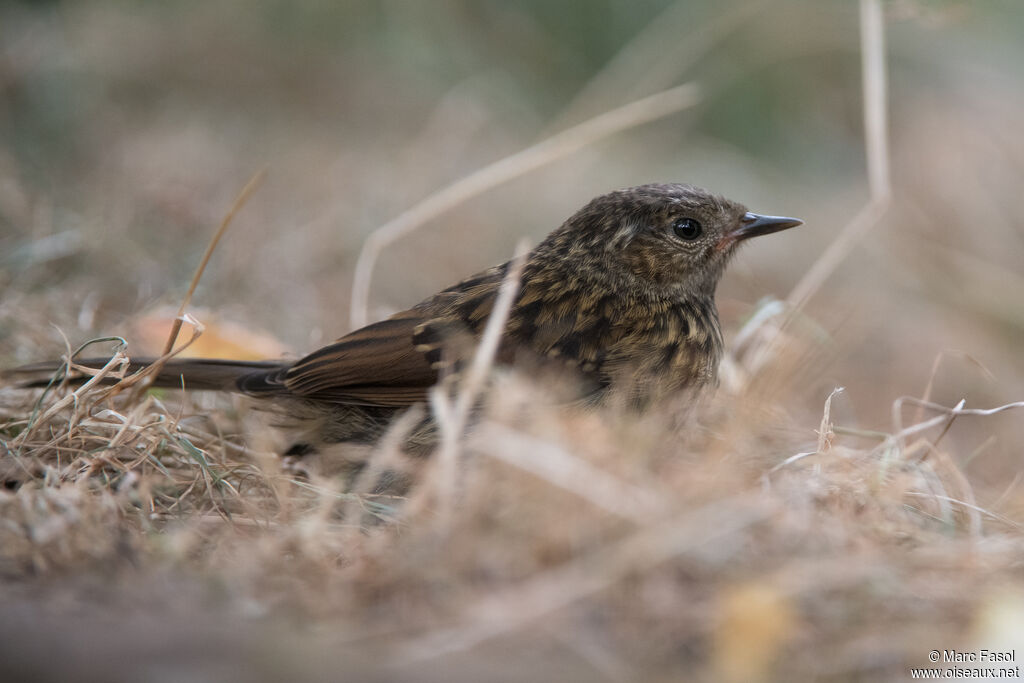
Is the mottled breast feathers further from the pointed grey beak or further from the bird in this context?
the pointed grey beak

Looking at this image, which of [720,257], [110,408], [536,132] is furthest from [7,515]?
[536,132]

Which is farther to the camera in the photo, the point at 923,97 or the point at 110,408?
the point at 923,97

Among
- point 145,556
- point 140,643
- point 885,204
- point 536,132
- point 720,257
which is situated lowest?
point 140,643

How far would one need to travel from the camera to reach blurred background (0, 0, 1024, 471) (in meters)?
5.24

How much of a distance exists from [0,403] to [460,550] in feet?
7.13

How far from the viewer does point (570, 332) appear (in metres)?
3.45

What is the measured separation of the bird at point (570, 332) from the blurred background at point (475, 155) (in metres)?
0.47

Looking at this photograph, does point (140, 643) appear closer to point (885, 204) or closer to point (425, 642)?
point (425, 642)

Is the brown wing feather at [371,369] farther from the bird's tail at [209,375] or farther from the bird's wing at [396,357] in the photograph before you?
the bird's tail at [209,375]

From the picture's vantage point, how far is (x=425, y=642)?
72.6 inches

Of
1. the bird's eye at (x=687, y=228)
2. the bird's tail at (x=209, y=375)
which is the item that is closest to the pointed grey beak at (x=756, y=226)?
the bird's eye at (x=687, y=228)

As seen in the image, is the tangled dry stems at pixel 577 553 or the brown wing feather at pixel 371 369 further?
the brown wing feather at pixel 371 369

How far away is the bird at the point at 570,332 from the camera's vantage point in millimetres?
3354

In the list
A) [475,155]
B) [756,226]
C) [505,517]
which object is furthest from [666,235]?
[475,155]
